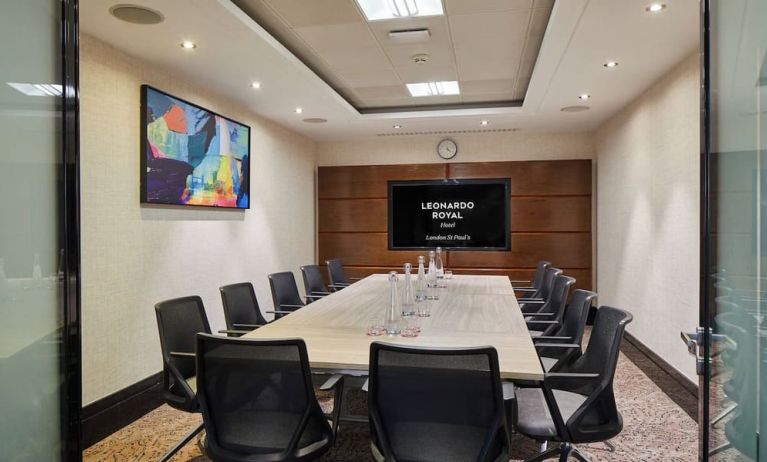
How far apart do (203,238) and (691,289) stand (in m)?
4.34

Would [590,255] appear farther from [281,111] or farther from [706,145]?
[706,145]

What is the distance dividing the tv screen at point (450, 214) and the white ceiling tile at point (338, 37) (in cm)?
358

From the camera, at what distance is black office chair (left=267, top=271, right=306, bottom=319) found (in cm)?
409

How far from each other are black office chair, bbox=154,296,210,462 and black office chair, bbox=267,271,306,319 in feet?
3.56

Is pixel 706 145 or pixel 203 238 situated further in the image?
pixel 203 238

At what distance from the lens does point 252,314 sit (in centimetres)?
361

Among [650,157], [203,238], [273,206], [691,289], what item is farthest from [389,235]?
[691,289]

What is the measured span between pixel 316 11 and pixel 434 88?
2339mm

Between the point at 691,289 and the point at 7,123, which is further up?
the point at 7,123

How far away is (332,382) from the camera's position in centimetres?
213

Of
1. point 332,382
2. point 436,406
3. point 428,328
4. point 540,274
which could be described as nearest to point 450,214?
point 540,274

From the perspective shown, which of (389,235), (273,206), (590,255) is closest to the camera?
(273,206)

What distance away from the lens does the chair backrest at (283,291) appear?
161 inches

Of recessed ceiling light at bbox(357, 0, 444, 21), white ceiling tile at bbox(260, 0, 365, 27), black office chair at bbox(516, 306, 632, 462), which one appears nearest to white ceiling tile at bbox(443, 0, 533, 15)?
recessed ceiling light at bbox(357, 0, 444, 21)
